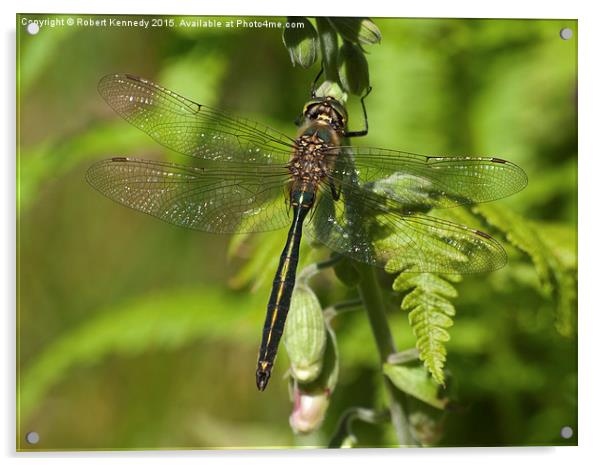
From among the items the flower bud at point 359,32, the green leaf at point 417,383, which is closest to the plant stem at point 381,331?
the green leaf at point 417,383

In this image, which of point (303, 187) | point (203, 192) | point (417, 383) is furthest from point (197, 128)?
point (417, 383)

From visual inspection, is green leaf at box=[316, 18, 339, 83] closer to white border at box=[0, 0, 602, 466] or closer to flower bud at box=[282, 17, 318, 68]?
flower bud at box=[282, 17, 318, 68]

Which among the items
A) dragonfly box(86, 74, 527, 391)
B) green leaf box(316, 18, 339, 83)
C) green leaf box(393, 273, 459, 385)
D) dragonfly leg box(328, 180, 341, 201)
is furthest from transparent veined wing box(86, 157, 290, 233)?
green leaf box(393, 273, 459, 385)

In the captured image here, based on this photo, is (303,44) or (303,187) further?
(303,187)

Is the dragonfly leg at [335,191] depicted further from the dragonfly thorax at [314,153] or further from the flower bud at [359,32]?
the flower bud at [359,32]

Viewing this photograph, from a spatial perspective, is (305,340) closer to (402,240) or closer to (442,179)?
(402,240)
